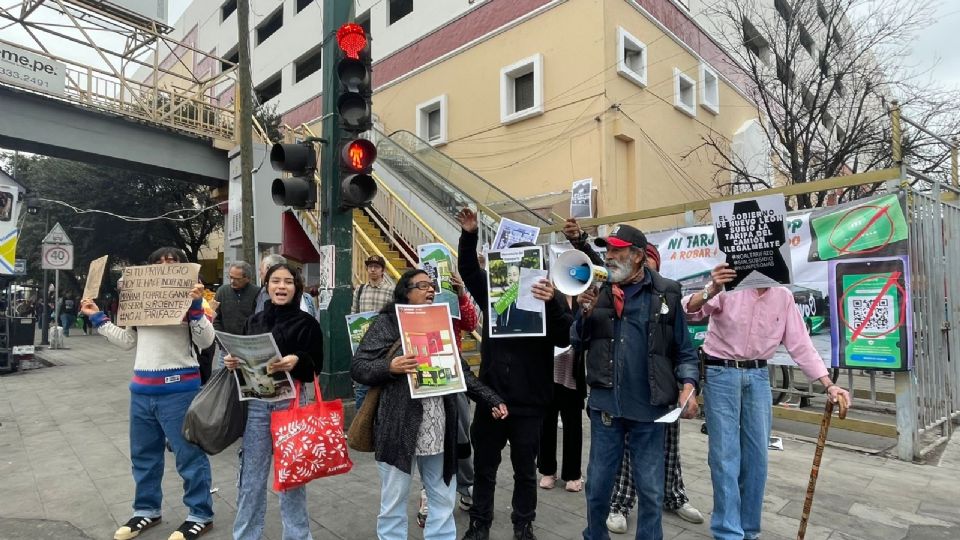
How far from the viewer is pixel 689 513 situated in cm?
404

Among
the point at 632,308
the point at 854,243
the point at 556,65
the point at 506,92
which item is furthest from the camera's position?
the point at 506,92

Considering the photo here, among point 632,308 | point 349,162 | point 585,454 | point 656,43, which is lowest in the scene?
point 585,454

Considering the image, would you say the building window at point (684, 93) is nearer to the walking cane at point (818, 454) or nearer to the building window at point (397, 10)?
the building window at point (397, 10)

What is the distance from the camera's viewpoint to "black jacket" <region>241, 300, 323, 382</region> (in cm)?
324

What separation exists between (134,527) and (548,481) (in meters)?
3.17

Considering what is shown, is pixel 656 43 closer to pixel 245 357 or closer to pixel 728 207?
pixel 728 207

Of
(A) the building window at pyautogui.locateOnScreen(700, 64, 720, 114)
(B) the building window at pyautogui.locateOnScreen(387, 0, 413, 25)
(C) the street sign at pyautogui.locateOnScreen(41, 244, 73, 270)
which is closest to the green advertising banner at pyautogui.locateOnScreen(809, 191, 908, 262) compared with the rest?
(A) the building window at pyautogui.locateOnScreen(700, 64, 720, 114)

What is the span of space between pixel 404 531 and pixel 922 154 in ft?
50.5

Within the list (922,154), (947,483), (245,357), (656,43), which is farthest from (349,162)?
(922,154)

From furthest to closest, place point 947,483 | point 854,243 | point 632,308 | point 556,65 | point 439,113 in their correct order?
point 439,113 → point 556,65 → point 854,243 → point 947,483 → point 632,308

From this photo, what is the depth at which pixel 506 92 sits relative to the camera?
15555 mm

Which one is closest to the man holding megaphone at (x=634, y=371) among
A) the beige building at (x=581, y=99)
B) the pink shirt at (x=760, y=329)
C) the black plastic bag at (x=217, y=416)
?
the pink shirt at (x=760, y=329)

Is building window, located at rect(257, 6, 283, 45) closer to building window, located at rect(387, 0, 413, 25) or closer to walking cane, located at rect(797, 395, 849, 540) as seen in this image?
building window, located at rect(387, 0, 413, 25)

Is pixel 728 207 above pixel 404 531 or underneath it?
above
